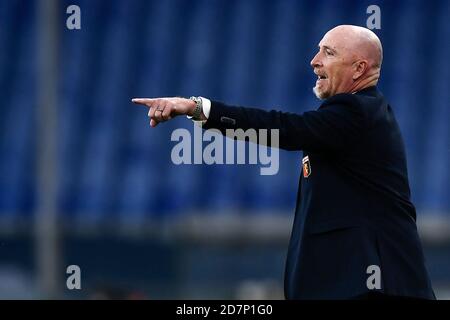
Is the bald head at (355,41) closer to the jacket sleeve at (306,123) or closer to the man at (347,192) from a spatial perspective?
the man at (347,192)

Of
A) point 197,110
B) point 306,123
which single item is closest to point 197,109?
point 197,110

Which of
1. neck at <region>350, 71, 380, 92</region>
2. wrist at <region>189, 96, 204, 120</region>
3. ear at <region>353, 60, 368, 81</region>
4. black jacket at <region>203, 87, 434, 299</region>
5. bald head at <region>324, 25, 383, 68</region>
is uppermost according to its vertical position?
bald head at <region>324, 25, 383, 68</region>

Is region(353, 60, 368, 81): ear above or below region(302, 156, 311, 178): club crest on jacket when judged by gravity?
above

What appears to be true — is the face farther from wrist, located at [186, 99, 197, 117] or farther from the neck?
wrist, located at [186, 99, 197, 117]

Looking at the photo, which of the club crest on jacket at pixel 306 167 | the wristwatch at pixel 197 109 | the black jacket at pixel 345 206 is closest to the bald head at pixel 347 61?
the black jacket at pixel 345 206

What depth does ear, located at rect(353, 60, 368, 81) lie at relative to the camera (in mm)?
4250

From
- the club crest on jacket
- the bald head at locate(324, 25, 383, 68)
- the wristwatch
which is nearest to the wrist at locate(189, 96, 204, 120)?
the wristwatch

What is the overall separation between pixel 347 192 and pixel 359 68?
1.52 ft

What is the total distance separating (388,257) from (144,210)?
288 inches

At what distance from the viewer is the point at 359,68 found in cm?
426

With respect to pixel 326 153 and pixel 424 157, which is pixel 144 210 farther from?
pixel 326 153

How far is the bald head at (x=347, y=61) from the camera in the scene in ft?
13.9

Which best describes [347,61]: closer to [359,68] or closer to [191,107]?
[359,68]

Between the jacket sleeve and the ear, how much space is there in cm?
15
